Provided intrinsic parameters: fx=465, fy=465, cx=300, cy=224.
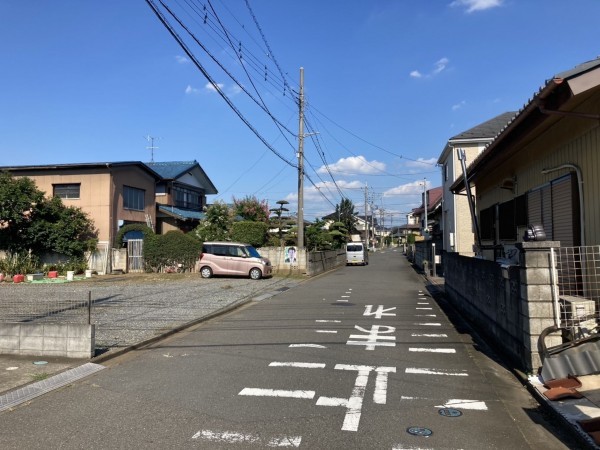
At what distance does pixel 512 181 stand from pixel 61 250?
882 inches

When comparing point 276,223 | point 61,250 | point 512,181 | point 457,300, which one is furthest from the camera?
point 276,223

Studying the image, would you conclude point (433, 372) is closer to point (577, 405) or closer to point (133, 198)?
point (577, 405)

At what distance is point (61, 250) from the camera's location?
24500 millimetres

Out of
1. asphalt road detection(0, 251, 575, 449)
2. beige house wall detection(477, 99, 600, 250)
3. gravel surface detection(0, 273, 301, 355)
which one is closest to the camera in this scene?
asphalt road detection(0, 251, 575, 449)

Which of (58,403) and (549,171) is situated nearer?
(58,403)

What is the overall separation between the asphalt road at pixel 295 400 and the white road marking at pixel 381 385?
0.01 meters

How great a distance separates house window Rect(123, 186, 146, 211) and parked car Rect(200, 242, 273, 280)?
821 cm

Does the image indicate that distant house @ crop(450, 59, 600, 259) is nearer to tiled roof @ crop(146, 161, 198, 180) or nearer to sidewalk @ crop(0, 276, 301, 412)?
sidewalk @ crop(0, 276, 301, 412)

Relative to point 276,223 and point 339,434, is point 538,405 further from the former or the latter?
point 276,223

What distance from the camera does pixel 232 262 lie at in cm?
2281

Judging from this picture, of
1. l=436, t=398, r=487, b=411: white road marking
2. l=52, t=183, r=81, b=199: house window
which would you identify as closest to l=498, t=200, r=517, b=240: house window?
l=436, t=398, r=487, b=411: white road marking

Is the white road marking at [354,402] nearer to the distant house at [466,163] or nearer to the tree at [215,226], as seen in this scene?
the distant house at [466,163]

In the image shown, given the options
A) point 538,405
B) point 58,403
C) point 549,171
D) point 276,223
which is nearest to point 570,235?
point 549,171

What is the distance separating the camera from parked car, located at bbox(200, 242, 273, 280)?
2267 centimetres
